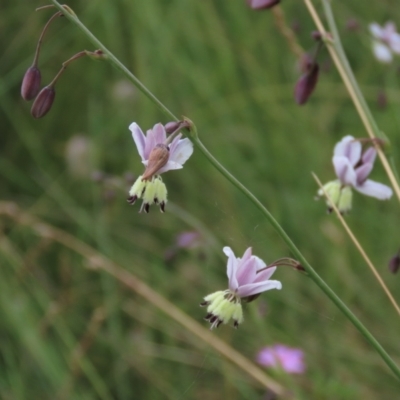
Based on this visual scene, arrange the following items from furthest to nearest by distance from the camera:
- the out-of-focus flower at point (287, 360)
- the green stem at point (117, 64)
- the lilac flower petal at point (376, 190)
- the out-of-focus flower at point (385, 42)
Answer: the out-of-focus flower at point (385, 42)
the out-of-focus flower at point (287, 360)
the lilac flower petal at point (376, 190)
the green stem at point (117, 64)

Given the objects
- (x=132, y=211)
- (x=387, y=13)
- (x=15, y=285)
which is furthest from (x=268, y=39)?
(x=15, y=285)

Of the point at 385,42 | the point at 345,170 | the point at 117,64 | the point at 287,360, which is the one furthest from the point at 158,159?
the point at 385,42

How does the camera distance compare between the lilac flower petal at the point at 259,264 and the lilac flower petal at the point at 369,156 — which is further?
the lilac flower petal at the point at 369,156

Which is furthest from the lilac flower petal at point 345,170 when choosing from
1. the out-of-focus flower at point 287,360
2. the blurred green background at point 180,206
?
the out-of-focus flower at point 287,360

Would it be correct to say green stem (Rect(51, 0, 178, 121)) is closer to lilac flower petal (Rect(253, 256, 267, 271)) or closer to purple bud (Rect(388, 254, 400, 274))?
lilac flower petal (Rect(253, 256, 267, 271))

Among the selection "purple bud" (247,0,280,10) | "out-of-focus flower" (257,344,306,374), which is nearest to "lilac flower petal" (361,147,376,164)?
"purple bud" (247,0,280,10)

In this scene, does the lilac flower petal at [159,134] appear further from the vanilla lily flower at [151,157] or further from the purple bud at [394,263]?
the purple bud at [394,263]

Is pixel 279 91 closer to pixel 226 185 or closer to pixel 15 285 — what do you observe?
pixel 226 185
